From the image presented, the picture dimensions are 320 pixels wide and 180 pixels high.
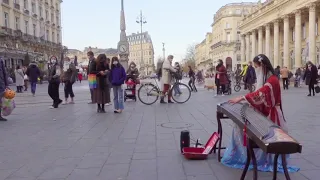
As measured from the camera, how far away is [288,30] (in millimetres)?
46062

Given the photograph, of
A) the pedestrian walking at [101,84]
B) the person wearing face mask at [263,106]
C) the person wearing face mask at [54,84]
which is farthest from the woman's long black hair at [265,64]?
the person wearing face mask at [54,84]

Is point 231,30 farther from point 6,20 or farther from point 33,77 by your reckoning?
point 33,77

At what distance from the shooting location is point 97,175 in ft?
15.1

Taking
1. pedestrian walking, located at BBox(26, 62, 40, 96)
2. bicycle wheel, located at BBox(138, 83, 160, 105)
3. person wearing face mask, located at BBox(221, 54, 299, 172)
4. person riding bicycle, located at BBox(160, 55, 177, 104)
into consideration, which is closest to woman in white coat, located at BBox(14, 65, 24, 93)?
pedestrian walking, located at BBox(26, 62, 40, 96)

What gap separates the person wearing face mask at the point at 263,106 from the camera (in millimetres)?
4312

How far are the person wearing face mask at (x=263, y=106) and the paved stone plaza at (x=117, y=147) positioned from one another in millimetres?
208

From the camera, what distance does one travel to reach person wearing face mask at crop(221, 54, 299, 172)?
14.1ft

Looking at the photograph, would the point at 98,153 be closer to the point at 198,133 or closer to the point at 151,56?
the point at 198,133

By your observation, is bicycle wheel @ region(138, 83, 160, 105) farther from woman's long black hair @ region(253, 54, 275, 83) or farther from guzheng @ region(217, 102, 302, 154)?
woman's long black hair @ region(253, 54, 275, 83)

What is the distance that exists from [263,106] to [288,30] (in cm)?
4553

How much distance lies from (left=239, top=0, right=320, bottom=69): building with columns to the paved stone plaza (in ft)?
99.0

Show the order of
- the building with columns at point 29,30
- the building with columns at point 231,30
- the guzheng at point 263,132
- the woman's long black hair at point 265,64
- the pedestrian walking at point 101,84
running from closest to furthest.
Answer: the guzheng at point 263,132
the woman's long black hair at point 265,64
the pedestrian walking at point 101,84
the building with columns at point 29,30
the building with columns at point 231,30

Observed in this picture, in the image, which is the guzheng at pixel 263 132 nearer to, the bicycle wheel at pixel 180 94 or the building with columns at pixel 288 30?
the bicycle wheel at pixel 180 94

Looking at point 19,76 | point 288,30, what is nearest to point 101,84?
point 19,76
